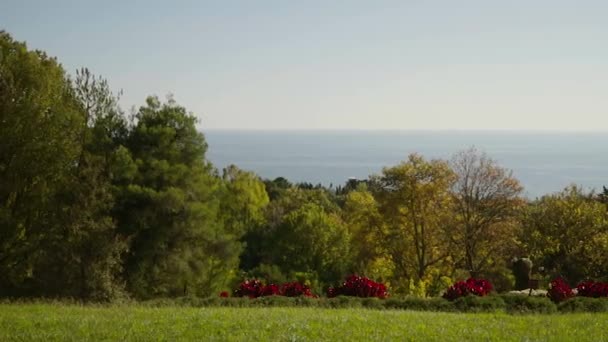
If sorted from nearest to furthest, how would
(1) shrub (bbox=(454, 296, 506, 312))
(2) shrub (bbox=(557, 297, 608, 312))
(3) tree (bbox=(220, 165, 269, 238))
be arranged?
(2) shrub (bbox=(557, 297, 608, 312)), (1) shrub (bbox=(454, 296, 506, 312)), (3) tree (bbox=(220, 165, 269, 238))

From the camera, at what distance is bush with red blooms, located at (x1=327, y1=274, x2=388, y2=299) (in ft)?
60.1

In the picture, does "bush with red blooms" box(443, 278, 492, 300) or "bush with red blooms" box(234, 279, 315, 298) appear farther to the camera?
"bush with red blooms" box(234, 279, 315, 298)

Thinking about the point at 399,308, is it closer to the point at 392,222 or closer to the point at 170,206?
the point at 170,206

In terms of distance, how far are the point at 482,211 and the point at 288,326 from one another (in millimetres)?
26636

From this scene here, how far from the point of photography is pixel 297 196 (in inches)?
2857

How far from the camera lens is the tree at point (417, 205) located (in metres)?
35.5


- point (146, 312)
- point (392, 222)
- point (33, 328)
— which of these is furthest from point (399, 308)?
point (392, 222)

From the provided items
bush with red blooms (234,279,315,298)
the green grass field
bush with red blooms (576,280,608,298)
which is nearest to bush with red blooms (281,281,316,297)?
bush with red blooms (234,279,315,298)

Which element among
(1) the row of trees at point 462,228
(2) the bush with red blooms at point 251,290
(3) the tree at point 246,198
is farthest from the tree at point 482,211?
(3) the tree at point 246,198

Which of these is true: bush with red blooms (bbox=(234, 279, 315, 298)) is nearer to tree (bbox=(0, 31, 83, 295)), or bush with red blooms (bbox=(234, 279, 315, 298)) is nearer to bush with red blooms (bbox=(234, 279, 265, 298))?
bush with red blooms (bbox=(234, 279, 265, 298))

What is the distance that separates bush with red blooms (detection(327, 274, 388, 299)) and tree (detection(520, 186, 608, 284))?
1981 centimetres

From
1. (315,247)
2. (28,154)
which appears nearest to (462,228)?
(315,247)

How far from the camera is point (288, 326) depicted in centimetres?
1202

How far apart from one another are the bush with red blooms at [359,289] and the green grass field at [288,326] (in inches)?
145
